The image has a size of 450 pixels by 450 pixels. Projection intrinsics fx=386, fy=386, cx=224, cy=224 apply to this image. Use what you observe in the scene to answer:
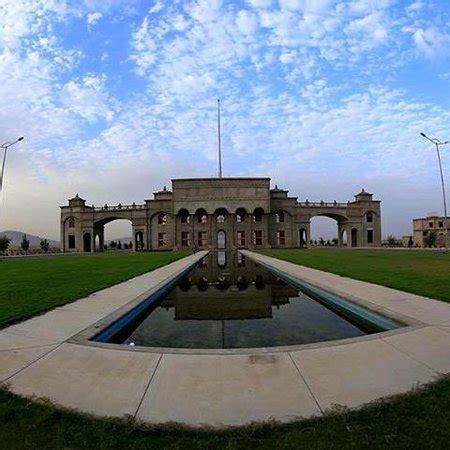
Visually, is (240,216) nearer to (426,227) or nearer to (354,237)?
(354,237)

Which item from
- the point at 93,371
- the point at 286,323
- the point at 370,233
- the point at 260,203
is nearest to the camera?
the point at 93,371

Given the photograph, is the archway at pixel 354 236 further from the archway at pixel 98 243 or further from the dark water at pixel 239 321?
the dark water at pixel 239 321

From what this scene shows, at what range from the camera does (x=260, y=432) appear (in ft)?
10.5

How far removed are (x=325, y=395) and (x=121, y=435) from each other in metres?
1.99

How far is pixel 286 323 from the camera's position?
8289 millimetres

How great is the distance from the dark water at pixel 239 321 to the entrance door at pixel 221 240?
50.6m

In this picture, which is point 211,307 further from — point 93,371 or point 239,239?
point 239,239

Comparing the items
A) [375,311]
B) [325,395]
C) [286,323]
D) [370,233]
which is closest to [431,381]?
[325,395]

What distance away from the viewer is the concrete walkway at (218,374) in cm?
368

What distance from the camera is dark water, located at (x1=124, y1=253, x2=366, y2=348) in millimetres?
6949

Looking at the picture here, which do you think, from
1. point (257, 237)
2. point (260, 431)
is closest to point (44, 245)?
point (257, 237)

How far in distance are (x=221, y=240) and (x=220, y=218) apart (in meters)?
4.19

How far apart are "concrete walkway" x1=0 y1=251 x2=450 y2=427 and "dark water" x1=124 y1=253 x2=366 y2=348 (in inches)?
54.1

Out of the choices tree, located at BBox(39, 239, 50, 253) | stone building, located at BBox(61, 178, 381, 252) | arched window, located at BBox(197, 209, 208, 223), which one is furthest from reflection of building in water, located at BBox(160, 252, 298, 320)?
tree, located at BBox(39, 239, 50, 253)
